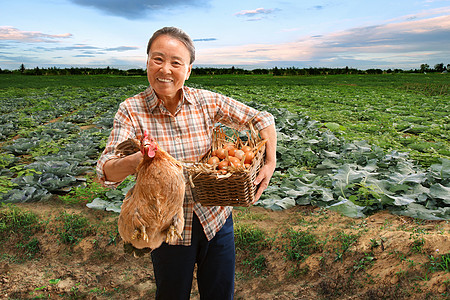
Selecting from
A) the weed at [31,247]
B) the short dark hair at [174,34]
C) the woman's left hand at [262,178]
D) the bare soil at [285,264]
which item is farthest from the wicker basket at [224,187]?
the weed at [31,247]

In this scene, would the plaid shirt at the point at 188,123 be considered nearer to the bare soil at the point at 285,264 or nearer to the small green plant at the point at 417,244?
the bare soil at the point at 285,264

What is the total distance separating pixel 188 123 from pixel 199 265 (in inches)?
38.1

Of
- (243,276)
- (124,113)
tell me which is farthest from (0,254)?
(124,113)

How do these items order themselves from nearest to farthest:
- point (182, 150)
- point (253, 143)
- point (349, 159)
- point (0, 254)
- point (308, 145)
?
point (182, 150) < point (253, 143) < point (0, 254) < point (349, 159) < point (308, 145)

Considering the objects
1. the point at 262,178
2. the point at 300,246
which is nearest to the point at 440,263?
the point at 300,246

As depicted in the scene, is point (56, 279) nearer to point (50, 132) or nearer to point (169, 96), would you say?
point (169, 96)

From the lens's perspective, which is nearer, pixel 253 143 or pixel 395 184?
pixel 253 143

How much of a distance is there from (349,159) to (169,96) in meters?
4.03

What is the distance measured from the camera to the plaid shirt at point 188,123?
5.98 ft

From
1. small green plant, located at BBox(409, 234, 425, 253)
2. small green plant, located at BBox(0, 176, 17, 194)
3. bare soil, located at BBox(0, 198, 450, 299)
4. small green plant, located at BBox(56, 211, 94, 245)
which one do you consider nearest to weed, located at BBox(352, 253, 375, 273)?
bare soil, located at BBox(0, 198, 450, 299)

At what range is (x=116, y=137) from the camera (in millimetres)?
1689

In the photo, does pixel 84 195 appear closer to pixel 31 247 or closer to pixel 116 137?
pixel 31 247

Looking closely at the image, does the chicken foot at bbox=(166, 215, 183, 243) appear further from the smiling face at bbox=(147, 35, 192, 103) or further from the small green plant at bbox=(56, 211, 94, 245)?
the small green plant at bbox=(56, 211, 94, 245)

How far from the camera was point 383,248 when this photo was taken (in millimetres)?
2988
